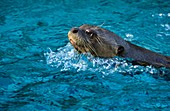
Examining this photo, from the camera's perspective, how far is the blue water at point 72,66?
4.59 metres

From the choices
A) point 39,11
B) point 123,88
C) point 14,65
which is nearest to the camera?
point 123,88

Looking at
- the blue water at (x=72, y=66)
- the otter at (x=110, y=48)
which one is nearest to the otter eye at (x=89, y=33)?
the otter at (x=110, y=48)

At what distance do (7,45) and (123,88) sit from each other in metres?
2.60

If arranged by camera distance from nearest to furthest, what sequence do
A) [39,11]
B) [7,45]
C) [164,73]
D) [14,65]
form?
1. [164,73]
2. [14,65]
3. [7,45]
4. [39,11]

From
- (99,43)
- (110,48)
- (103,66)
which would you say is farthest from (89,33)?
(103,66)

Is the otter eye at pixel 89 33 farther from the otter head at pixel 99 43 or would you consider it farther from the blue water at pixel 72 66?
the blue water at pixel 72 66

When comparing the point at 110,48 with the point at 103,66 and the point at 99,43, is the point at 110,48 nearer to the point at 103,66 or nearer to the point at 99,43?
the point at 99,43

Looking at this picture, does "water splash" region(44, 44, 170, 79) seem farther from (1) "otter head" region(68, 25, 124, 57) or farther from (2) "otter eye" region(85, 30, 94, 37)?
(2) "otter eye" region(85, 30, 94, 37)

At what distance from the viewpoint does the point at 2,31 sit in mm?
7516

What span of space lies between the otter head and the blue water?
12 cm

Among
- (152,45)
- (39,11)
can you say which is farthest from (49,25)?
(152,45)

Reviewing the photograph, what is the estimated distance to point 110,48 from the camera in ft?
18.3

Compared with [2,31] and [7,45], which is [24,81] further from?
[2,31]

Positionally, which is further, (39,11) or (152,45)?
(39,11)
